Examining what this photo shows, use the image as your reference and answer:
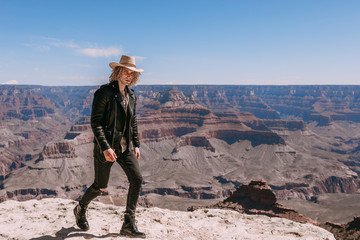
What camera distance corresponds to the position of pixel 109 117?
19.1ft

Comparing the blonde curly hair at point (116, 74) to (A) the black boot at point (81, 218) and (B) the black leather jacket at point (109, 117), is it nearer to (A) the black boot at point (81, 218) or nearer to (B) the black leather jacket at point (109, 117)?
(B) the black leather jacket at point (109, 117)

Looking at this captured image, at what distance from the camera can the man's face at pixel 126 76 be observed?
19.5 feet

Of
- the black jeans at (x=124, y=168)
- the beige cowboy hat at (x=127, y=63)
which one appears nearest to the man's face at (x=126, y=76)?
the beige cowboy hat at (x=127, y=63)

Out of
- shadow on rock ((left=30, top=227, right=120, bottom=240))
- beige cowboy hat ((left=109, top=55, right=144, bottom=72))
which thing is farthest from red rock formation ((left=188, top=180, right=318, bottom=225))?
beige cowboy hat ((left=109, top=55, right=144, bottom=72))

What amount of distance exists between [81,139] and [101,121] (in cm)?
14936

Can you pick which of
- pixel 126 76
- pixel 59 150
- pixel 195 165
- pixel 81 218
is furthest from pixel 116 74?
pixel 59 150

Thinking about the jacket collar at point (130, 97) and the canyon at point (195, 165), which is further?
the canyon at point (195, 165)

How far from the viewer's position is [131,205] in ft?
21.2

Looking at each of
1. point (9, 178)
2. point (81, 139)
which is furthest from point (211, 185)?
point (9, 178)

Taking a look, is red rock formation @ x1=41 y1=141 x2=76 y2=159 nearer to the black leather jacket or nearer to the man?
the man

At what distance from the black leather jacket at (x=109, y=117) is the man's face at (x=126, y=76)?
0.56 ft

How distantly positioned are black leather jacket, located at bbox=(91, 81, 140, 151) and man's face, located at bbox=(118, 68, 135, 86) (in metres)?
0.17

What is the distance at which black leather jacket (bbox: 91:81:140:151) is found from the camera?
18.6 ft

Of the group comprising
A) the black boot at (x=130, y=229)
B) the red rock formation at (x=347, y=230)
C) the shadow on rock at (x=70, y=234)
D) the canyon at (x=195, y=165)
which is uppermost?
the black boot at (x=130, y=229)
